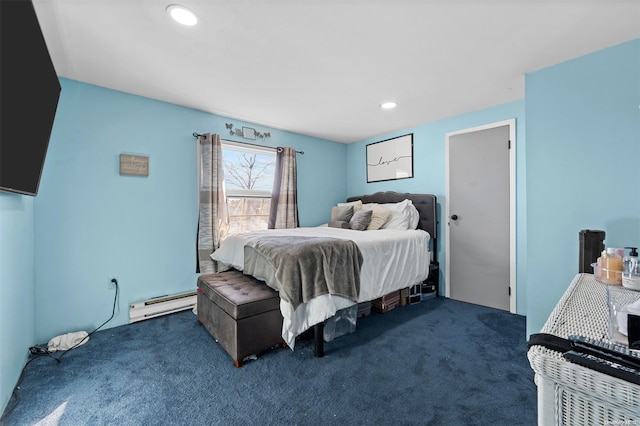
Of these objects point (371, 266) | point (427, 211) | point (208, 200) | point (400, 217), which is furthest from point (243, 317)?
point (427, 211)

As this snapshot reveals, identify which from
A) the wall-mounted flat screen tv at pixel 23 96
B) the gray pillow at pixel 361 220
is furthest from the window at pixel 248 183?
the wall-mounted flat screen tv at pixel 23 96

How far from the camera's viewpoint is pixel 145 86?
8.20 feet

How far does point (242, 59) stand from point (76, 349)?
2.67 meters

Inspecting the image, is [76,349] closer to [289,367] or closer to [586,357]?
[289,367]

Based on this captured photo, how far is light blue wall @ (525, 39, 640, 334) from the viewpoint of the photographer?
1.82m

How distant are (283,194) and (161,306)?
195 cm

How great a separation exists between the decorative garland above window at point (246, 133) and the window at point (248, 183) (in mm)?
120

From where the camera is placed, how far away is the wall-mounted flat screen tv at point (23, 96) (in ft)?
3.23

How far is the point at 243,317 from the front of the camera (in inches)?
74.4

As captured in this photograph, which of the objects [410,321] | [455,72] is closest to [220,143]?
[455,72]

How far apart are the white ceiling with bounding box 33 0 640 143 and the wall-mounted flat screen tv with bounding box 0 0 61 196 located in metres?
0.48

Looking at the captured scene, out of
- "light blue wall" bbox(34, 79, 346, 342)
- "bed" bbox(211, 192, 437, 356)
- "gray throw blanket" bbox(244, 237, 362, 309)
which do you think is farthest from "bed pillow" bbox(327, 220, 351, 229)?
"light blue wall" bbox(34, 79, 346, 342)

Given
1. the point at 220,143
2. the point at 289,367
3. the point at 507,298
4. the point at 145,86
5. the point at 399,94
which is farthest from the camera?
the point at 220,143

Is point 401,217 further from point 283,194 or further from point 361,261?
point 283,194
